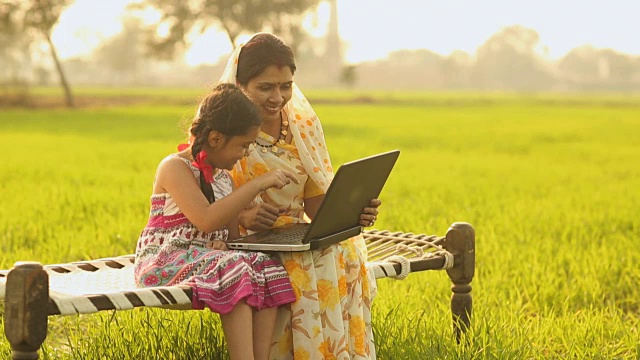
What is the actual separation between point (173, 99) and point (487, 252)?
129 feet

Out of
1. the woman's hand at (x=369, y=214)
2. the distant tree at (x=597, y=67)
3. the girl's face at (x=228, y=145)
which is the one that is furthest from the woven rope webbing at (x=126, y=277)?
the distant tree at (x=597, y=67)

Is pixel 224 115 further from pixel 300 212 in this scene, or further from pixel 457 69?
pixel 457 69

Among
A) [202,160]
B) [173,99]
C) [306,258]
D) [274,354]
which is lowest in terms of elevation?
[173,99]

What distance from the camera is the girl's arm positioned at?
3.30m

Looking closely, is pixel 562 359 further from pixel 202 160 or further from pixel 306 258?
pixel 202 160

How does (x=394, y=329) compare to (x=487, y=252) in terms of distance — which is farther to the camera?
(x=487, y=252)

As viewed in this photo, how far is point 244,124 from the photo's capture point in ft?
10.9

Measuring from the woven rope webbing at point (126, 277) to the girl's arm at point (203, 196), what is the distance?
278 millimetres

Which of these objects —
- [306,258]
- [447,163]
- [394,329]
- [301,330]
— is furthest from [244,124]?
[447,163]

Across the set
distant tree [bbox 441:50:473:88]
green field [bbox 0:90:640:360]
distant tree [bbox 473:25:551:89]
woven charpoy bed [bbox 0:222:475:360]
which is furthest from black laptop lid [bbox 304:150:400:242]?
distant tree [bbox 473:25:551:89]

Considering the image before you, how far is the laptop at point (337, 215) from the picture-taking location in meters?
3.24

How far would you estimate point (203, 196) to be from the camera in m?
3.34

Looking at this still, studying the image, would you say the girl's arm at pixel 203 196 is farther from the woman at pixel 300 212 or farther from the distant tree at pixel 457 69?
the distant tree at pixel 457 69

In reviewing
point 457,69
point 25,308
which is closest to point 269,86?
point 25,308
